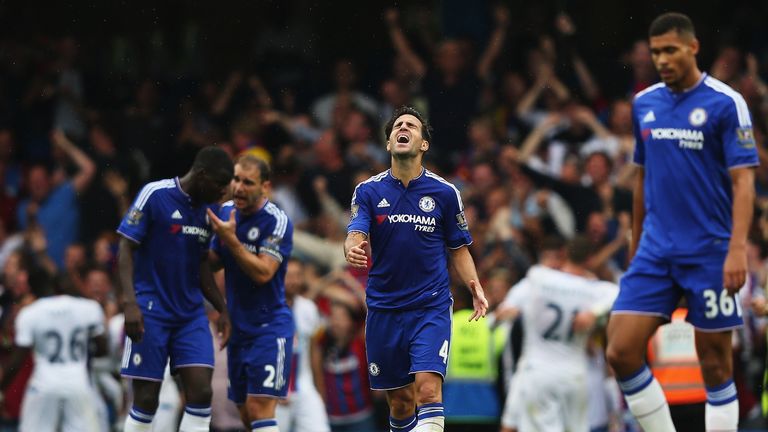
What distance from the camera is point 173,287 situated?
34.0 ft

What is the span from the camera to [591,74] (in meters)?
19.0

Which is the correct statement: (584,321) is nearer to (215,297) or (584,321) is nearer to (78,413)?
(215,297)

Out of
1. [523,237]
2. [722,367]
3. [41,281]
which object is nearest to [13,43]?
[41,281]

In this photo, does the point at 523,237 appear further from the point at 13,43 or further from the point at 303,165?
the point at 13,43

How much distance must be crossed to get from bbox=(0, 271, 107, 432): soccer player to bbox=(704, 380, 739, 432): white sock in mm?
7302

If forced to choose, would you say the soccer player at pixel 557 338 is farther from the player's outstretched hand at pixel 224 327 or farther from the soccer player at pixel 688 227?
the soccer player at pixel 688 227

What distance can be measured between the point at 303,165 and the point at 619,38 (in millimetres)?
5361

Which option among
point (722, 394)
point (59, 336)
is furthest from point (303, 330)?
point (722, 394)

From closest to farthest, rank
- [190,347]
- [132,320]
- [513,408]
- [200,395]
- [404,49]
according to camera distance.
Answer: [132,320]
[200,395]
[190,347]
[513,408]
[404,49]

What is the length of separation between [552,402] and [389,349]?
4.54m

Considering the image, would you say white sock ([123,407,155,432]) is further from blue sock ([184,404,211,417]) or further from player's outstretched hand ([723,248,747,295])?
player's outstretched hand ([723,248,747,295])

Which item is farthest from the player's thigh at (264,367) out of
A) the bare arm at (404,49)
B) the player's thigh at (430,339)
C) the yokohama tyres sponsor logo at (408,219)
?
the bare arm at (404,49)

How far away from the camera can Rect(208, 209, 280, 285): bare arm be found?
10047 millimetres

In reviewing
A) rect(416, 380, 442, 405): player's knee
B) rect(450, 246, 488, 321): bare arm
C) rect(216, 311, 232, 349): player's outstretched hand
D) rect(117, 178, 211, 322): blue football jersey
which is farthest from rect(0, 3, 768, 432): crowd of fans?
rect(416, 380, 442, 405): player's knee
